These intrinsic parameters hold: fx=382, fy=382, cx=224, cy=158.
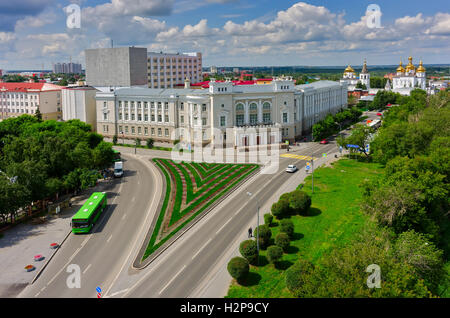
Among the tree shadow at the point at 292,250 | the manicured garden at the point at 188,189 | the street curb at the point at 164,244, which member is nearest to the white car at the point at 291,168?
the manicured garden at the point at 188,189

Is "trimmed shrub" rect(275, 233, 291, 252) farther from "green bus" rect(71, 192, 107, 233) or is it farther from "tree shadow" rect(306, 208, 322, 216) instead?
"green bus" rect(71, 192, 107, 233)

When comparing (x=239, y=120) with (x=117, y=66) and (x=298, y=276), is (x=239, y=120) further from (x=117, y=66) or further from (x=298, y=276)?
(x=117, y=66)

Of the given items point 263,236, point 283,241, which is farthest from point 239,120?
point 283,241

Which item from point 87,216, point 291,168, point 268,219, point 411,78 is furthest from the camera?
point 411,78

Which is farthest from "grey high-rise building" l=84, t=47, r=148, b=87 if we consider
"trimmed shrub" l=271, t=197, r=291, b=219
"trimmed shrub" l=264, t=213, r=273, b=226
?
"trimmed shrub" l=264, t=213, r=273, b=226

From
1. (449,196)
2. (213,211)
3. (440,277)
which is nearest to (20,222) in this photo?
(213,211)

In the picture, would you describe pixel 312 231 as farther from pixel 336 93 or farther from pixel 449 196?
pixel 336 93
